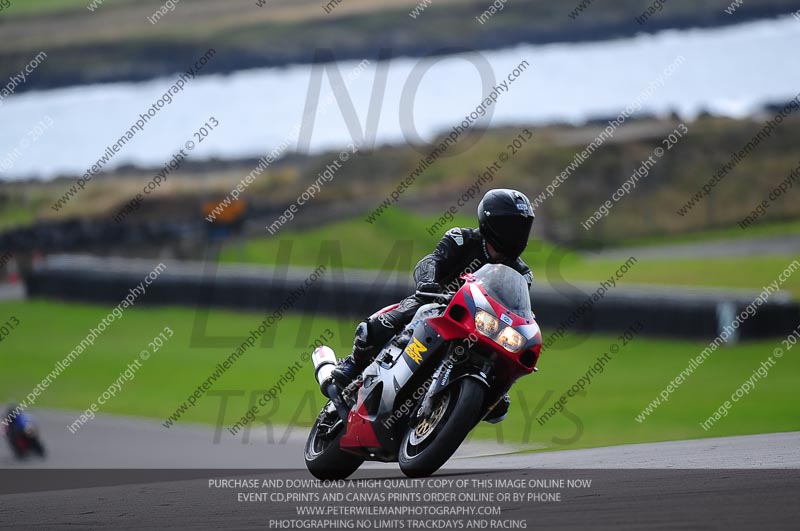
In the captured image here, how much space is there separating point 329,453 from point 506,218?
1.98 meters

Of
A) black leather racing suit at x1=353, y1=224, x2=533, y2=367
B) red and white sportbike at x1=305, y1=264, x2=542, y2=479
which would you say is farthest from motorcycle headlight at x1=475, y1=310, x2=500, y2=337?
black leather racing suit at x1=353, y1=224, x2=533, y2=367

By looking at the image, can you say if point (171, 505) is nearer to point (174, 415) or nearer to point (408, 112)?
point (174, 415)

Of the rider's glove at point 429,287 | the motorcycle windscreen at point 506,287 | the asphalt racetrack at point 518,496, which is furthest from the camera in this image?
the rider's glove at point 429,287

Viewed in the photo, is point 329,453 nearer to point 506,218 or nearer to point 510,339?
point 510,339

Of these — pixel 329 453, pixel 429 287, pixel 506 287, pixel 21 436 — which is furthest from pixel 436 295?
pixel 21 436

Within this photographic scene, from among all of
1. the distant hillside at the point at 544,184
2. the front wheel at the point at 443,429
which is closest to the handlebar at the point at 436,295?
the front wheel at the point at 443,429

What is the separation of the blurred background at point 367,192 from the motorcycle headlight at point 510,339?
4961 mm

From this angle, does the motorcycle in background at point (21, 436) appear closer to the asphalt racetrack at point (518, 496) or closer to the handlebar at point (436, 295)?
the asphalt racetrack at point (518, 496)

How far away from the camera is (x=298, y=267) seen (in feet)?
83.1

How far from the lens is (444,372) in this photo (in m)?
7.32

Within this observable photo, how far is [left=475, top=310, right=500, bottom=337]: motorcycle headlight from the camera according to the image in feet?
23.8

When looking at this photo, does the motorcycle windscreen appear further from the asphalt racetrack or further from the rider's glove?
the asphalt racetrack

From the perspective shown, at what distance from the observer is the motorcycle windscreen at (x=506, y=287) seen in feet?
24.3

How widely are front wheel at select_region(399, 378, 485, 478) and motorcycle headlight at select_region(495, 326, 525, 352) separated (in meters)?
0.28
